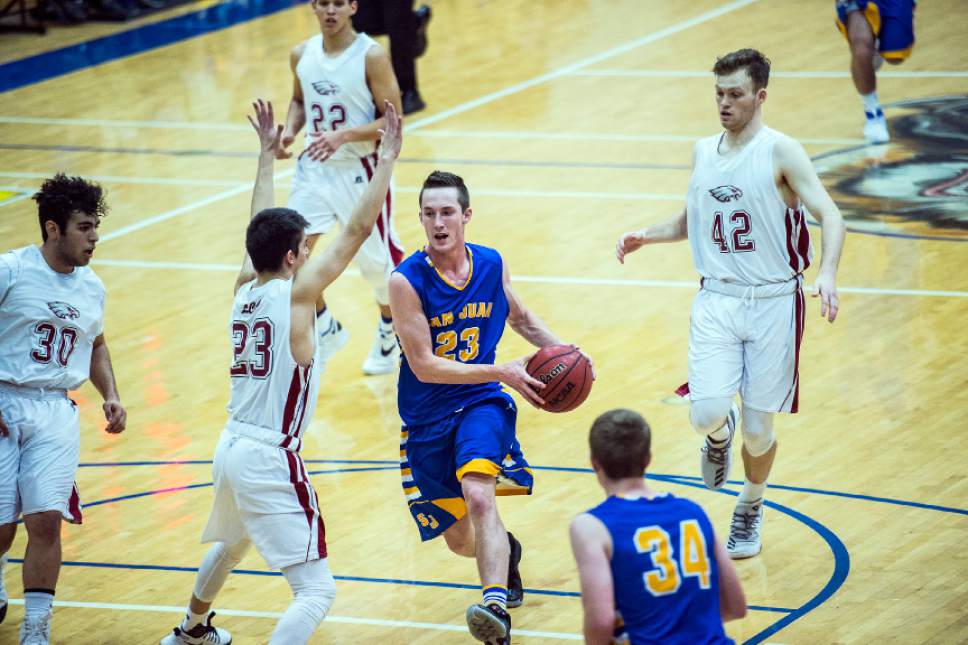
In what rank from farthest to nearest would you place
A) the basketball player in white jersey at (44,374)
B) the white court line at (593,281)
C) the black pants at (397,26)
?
1. the black pants at (397,26)
2. the white court line at (593,281)
3. the basketball player in white jersey at (44,374)

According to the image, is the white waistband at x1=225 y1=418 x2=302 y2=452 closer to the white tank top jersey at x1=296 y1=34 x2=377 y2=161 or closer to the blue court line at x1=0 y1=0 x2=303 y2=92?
the white tank top jersey at x1=296 y1=34 x2=377 y2=161

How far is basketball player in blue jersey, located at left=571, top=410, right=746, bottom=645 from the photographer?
4602 mm

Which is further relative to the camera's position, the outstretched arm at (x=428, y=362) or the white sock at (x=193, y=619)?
the white sock at (x=193, y=619)

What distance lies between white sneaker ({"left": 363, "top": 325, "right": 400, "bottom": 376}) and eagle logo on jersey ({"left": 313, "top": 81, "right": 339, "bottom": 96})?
1585mm

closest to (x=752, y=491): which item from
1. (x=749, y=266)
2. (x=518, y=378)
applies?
(x=749, y=266)

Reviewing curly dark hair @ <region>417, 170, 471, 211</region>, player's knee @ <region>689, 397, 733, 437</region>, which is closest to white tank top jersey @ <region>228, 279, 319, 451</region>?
curly dark hair @ <region>417, 170, 471, 211</region>

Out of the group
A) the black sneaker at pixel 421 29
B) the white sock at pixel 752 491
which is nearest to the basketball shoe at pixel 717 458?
the white sock at pixel 752 491

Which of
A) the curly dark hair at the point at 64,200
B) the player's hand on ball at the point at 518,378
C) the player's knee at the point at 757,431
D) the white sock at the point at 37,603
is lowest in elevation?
the white sock at the point at 37,603

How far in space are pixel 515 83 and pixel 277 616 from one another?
1178 centimetres

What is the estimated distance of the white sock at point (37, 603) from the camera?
6453 mm

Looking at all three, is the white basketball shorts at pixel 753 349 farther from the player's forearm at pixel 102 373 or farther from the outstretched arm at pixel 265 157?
the player's forearm at pixel 102 373

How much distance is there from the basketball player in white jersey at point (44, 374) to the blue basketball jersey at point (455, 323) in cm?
142

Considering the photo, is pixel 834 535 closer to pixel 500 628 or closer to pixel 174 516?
pixel 500 628

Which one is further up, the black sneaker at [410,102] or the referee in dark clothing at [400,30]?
the referee in dark clothing at [400,30]
